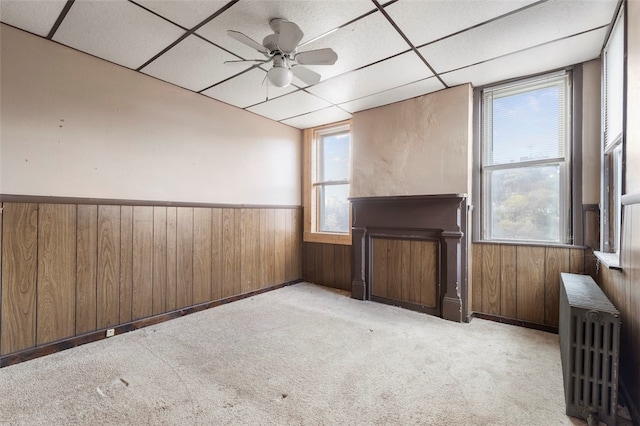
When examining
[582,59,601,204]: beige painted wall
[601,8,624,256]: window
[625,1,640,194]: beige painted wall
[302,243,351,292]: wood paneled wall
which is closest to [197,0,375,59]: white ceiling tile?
[625,1,640,194]: beige painted wall

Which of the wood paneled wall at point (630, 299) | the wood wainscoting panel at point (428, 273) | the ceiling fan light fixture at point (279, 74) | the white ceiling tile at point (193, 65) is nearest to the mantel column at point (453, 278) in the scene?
the wood wainscoting panel at point (428, 273)

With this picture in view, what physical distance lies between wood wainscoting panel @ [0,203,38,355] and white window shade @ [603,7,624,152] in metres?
4.40

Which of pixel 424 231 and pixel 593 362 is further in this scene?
pixel 424 231

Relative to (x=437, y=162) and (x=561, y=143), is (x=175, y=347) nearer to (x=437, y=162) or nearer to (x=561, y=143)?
(x=437, y=162)

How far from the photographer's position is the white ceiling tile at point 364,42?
88.3 inches

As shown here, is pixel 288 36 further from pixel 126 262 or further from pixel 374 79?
pixel 126 262

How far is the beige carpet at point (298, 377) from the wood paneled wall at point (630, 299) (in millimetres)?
362

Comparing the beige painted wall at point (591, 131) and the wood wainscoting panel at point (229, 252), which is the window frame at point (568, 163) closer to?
the beige painted wall at point (591, 131)

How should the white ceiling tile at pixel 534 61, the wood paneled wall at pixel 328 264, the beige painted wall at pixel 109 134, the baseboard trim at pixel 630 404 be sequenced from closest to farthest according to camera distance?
the baseboard trim at pixel 630 404
the beige painted wall at pixel 109 134
the white ceiling tile at pixel 534 61
the wood paneled wall at pixel 328 264

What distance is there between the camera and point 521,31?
7.53 ft

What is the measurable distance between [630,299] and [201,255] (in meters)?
3.65

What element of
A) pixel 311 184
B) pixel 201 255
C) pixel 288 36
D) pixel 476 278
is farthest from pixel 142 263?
pixel 476 278

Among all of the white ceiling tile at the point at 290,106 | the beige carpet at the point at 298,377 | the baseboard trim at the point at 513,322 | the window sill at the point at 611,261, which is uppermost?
the white ceiling tile at the point at 290,106

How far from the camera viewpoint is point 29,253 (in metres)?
2.33
